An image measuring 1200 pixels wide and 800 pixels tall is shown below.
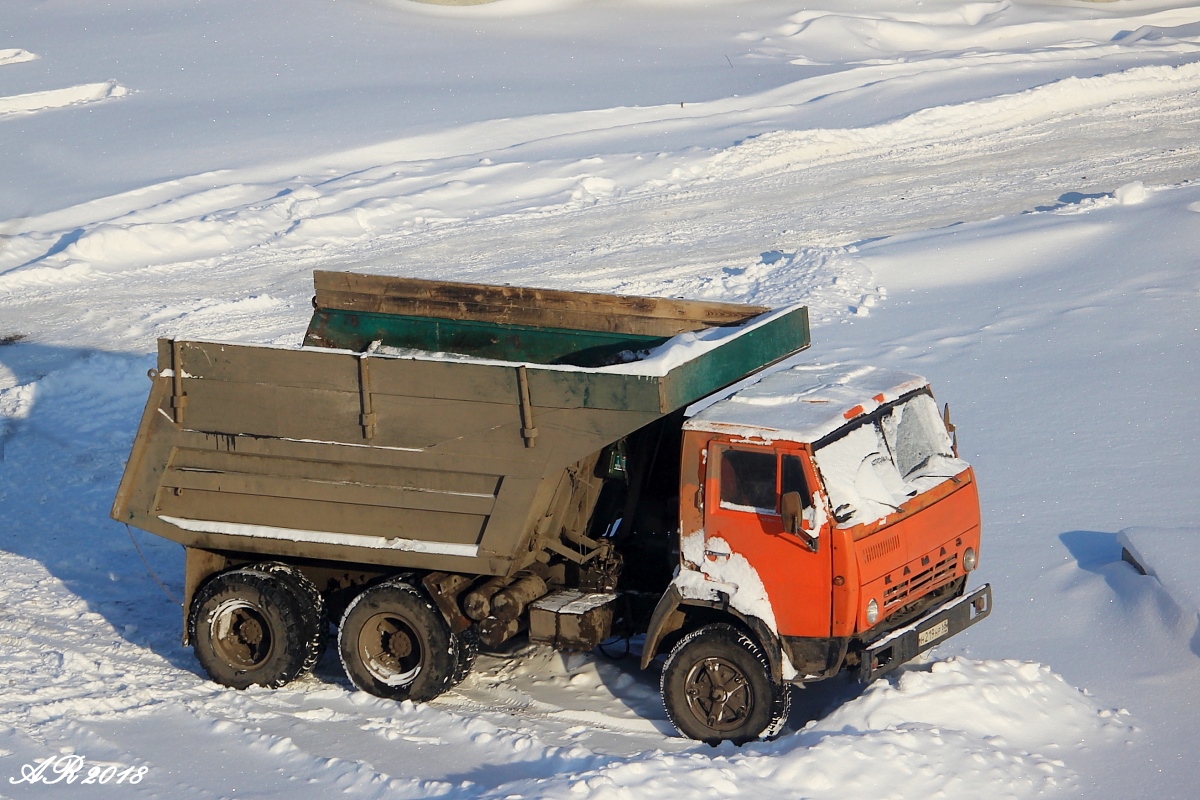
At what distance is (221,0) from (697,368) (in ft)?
125

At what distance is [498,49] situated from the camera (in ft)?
114

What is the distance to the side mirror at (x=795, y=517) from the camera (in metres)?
6.58

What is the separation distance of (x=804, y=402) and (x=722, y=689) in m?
1.68

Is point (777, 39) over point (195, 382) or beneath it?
over

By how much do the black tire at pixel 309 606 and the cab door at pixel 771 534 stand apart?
8.73 feet

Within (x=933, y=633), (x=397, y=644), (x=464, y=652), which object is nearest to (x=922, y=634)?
(x=933, y=633)

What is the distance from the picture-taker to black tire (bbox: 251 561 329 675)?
8039 millimetres

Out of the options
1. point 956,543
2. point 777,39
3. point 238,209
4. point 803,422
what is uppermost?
point 777,39

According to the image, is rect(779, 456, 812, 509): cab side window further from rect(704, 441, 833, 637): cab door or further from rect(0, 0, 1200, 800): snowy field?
rect(0, 0, 1200, 800): snowy field

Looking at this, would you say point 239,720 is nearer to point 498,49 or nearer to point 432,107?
point 432,107

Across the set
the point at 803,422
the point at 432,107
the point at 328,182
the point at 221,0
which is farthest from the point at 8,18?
the point at 803,422

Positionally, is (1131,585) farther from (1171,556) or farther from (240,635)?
(240,635)

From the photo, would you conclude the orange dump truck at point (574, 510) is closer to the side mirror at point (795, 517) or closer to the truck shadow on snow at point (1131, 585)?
the side mirror at point (795, 517)

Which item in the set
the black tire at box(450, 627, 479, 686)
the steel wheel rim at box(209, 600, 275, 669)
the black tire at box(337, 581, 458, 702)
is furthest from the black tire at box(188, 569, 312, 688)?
the black tire at box(450, 627, 479, 686)
